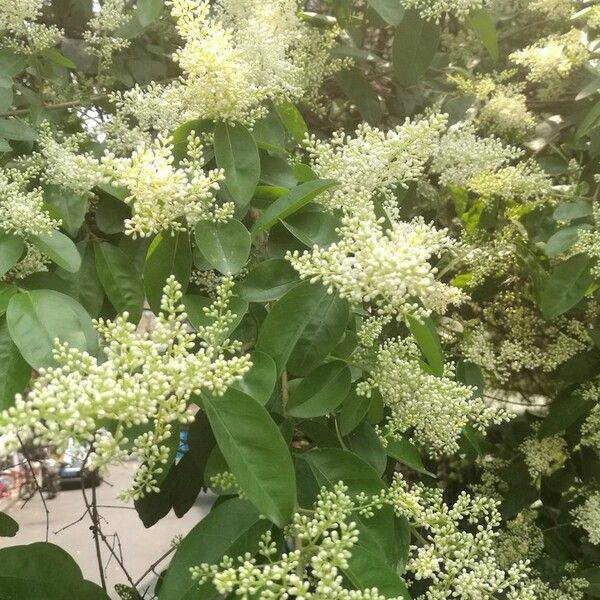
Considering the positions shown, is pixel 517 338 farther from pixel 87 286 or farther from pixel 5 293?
pixel 5 293

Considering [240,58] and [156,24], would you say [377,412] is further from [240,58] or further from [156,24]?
[156,24]

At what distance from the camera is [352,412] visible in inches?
45.0

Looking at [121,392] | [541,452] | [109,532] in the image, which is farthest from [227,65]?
[109,532]

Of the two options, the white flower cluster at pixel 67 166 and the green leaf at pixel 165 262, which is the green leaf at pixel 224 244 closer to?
the green leaf at pixel 165 262

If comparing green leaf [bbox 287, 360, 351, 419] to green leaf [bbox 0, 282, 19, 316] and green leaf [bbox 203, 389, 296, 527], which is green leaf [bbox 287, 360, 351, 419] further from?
green leaf [bbox 0, 282, 19, 316]

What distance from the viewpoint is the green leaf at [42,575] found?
106 centimetres

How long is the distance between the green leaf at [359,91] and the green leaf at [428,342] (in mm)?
909

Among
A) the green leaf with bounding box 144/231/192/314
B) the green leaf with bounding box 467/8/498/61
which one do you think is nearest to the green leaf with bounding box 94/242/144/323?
the green leaf with bounding box 144/231/192/314

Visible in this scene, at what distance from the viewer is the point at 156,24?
1.89 metres

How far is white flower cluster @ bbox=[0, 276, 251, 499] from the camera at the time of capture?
70cm

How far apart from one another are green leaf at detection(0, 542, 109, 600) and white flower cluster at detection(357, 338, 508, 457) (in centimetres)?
56

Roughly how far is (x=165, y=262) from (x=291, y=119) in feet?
1.50

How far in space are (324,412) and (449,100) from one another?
128 centimetres

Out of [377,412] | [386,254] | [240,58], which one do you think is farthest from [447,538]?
[240,58]
